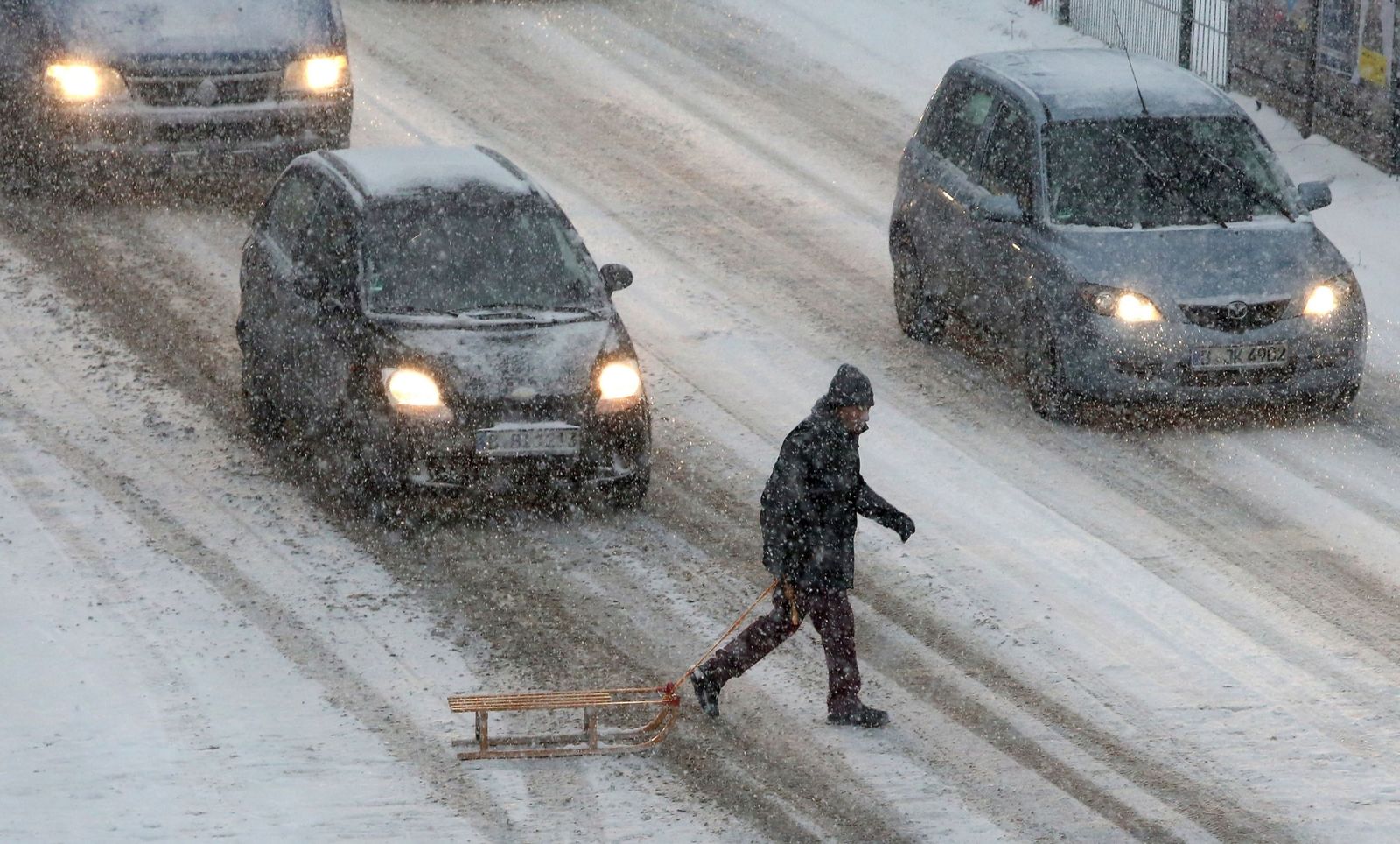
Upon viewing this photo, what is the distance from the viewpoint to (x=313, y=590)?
11.2m

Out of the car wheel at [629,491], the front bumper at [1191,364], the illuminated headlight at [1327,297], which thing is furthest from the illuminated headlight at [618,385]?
the illuminated headlight at [1327,297]

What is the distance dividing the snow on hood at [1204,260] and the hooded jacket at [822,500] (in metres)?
4.12

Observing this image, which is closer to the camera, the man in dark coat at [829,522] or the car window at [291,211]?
the man in dark coat at [829,522]

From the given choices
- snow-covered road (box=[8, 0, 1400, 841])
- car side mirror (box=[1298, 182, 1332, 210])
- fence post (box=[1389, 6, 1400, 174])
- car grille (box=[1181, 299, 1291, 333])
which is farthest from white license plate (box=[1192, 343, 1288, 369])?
fence post (box=[1389, 6, 1400, 174])

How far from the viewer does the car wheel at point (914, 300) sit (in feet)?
49.9

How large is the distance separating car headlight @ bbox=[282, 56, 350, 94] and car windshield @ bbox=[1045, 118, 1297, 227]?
5.90 meters

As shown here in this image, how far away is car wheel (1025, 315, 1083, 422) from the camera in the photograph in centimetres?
1355

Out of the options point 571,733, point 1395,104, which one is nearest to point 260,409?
point 571,733

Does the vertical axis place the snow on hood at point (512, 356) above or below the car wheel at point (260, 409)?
above

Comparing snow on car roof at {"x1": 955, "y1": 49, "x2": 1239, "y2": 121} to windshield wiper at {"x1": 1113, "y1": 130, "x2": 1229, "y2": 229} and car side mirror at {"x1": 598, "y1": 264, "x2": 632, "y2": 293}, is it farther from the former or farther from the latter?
car side mirror at {"x1": 598, "y1": 264, "x2": 632, "y2": 293}

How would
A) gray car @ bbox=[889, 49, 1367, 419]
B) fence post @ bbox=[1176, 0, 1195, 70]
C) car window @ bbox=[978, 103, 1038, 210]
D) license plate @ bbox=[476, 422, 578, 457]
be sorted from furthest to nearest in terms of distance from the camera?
fence post @ bbox=[1176, 0, 1195, 70] → car window @ bbox=[978, 103, 1038, 210] → gray car @ bbox=[889, 49, 1367, 419] → license plate @ bbox=[476, 422, 578, 457]

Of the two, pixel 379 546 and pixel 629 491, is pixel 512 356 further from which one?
pixel 379 546

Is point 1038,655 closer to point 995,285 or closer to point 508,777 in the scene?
point 508,777

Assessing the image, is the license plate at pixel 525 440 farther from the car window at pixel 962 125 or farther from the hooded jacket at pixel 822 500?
the car window at pixel 962 125
